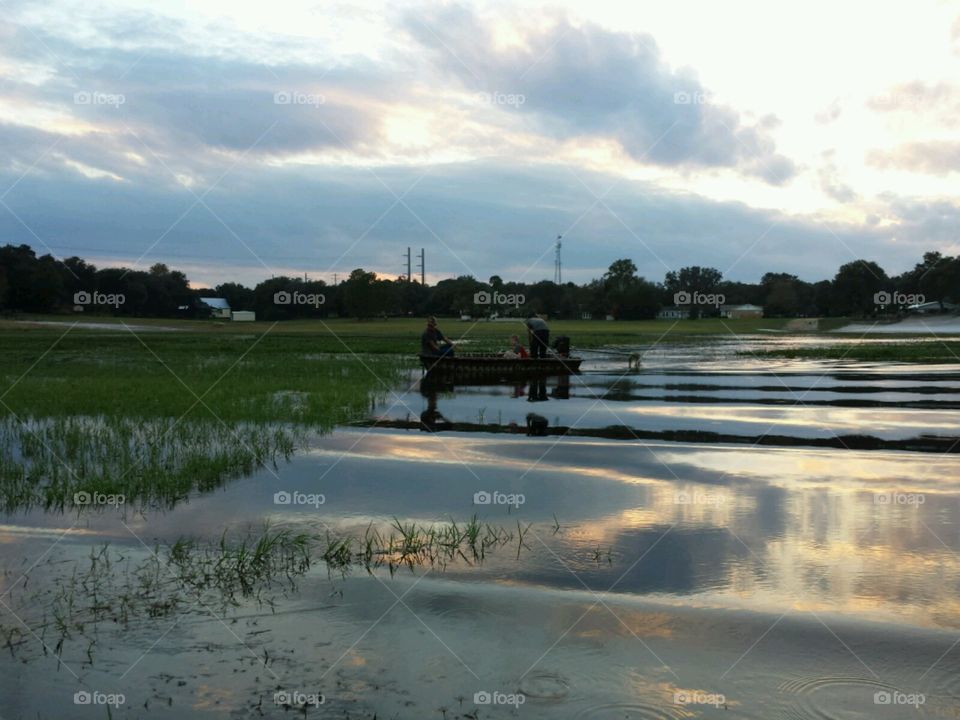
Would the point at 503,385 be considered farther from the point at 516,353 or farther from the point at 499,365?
the point at 516,353

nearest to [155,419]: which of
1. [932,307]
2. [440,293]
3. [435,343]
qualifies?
[435,343]

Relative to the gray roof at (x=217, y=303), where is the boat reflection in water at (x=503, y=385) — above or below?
below

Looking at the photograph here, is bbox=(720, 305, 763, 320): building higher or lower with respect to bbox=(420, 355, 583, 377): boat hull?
higher

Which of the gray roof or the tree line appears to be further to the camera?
the gray roof

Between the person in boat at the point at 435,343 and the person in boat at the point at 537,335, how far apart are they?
10.0ft

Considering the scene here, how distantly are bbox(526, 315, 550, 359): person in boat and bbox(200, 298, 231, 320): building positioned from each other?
314 feet

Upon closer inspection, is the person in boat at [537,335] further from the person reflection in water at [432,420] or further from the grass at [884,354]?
the grass at [884,354]

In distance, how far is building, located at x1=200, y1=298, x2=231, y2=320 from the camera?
400 ft

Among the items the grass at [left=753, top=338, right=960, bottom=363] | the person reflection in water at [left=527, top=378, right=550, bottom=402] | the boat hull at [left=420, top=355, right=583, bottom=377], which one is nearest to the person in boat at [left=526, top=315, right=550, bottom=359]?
the boat hull at [left=420, top=355, right=583, bottom=377]

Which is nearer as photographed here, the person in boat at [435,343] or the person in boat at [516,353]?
the person in boat at [516,353]

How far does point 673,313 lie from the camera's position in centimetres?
14775

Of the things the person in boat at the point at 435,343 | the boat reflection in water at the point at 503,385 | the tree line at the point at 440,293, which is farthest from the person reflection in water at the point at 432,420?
the tree line at the point at 440,293

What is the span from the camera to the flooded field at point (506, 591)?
5953 mm

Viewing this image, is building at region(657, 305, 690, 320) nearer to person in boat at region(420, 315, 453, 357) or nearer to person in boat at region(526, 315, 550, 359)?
person in boat at region(526, 315, 550, 359)
